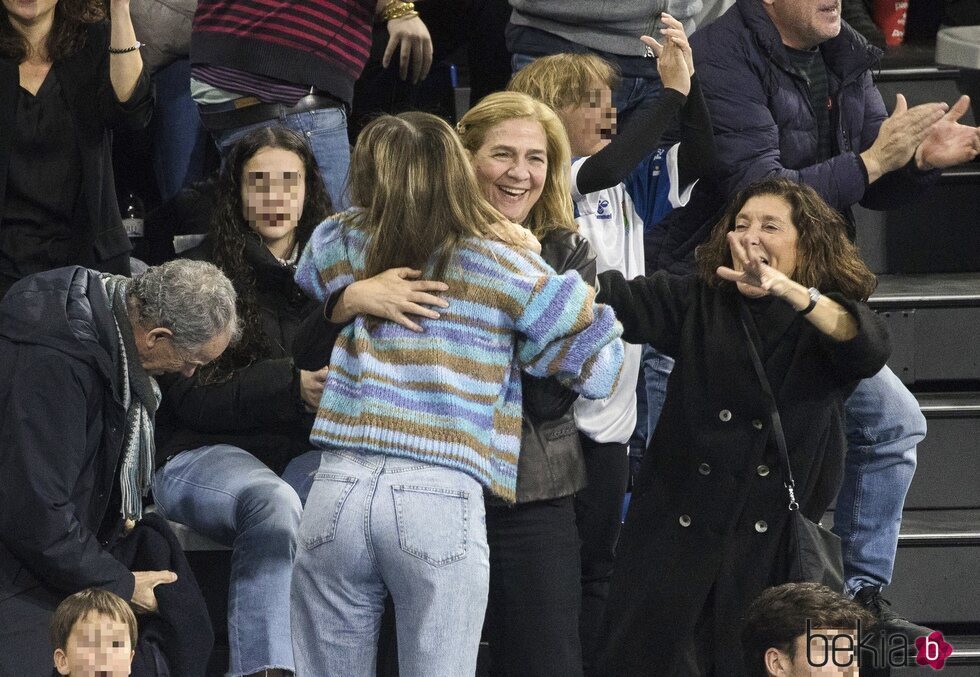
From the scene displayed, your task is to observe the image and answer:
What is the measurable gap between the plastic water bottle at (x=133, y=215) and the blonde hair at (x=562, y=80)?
1.51 metres

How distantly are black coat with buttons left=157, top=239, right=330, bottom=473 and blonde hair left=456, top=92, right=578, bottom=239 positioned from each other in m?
0.68

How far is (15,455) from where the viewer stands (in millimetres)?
3242

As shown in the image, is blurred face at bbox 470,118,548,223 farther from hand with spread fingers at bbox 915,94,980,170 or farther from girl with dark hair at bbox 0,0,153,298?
hand with spread fingers at bbox 915,94,980,170

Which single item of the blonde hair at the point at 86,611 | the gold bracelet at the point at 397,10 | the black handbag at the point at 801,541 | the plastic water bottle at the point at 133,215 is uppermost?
the gold bracelet at the point at 397,10

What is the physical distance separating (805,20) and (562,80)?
3.00ft

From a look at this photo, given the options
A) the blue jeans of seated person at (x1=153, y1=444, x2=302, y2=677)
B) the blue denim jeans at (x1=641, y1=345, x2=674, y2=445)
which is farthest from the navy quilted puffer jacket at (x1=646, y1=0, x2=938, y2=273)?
the blue jeans of seated person at (x1=153, y1=444, x2=302, y2=677)

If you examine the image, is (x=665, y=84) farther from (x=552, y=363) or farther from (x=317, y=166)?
(x=552, y=363)

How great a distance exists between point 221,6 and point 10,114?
64cm

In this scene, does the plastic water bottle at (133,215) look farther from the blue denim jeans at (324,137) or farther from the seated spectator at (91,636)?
the seated spectator at (91,636)

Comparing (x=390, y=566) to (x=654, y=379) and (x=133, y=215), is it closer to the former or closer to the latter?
(x=654, y=379)

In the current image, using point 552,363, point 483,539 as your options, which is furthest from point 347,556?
point 552,363

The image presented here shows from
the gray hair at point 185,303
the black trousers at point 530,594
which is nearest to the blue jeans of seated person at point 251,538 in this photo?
the gray hair at point 185,303

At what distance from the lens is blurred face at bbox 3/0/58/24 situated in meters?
4.05

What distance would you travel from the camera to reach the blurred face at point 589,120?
3967 millimetres
